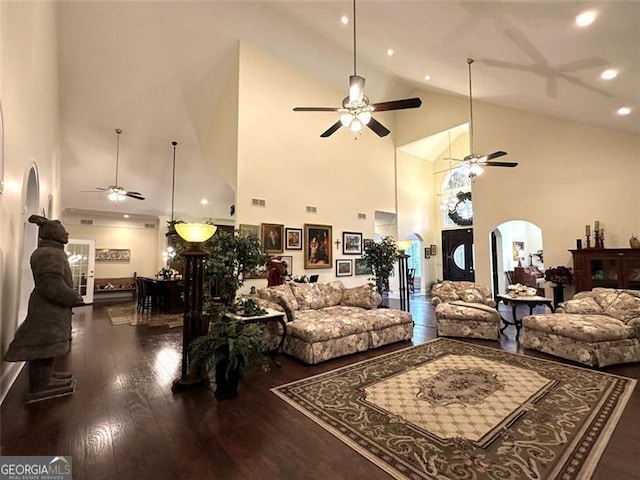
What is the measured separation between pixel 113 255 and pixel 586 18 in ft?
43.3

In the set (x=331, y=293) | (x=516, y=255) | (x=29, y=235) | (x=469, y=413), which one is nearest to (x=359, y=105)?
(x=331, y=293)

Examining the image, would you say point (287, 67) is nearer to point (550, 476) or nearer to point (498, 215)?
point (498, 215)

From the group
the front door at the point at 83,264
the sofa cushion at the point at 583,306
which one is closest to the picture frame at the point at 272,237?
the sofa cushion at the point at 583,306

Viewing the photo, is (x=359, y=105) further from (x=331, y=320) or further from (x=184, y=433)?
(x=184, y=433)

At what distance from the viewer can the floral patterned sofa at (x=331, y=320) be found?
382 cm

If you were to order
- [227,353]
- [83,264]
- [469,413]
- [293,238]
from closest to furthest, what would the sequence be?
[469,413]
[227,353]
[293,238]
[83,264]

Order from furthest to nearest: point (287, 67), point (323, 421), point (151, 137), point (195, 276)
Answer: point (151, 137) < point (287, 67) < point (195, 276) < point (323, 421)

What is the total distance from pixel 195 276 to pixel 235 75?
16.5 ft

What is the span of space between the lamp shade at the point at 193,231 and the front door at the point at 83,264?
8.68 m

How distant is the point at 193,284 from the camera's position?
10.5 ft

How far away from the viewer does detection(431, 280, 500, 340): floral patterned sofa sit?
185 inches

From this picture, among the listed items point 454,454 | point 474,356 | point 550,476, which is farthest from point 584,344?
point 454,454

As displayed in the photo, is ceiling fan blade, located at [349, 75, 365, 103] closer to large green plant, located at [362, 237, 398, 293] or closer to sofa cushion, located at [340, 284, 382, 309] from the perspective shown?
sofa cushion, located at [340, 284, 382, 309]

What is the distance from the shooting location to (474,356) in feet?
13.0
